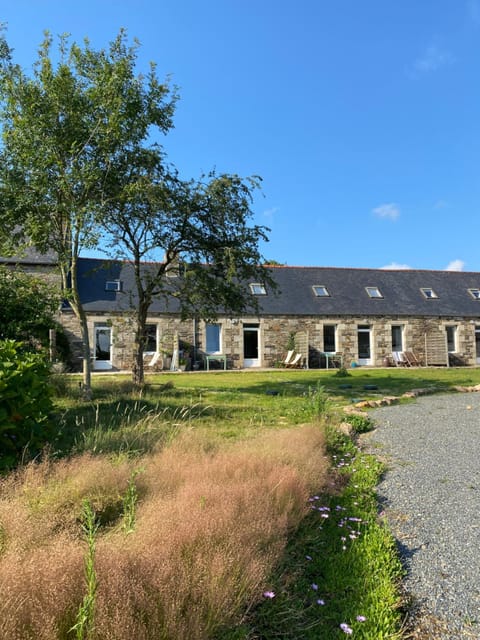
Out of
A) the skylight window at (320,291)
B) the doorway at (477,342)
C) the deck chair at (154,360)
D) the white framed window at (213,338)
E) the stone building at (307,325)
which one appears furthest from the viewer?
the doorway at (477,342)

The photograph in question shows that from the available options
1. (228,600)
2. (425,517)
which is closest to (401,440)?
(425,517)

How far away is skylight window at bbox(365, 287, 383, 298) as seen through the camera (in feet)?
84.9

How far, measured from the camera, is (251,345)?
23.4 metres

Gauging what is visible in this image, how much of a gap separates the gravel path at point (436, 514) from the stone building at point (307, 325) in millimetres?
15875

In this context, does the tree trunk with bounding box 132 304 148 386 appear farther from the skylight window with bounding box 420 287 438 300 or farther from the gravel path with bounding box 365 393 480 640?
the skylight window with bounding box 420 287 438 300

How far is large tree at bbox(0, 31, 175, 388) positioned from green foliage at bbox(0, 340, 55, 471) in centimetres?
478

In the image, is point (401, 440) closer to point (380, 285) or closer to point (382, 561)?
point (382, 561)

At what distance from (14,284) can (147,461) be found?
6426mm

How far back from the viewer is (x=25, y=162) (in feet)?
28.3

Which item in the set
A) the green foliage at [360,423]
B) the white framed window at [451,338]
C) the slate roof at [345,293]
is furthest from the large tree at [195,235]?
the white framed window at [451,338]

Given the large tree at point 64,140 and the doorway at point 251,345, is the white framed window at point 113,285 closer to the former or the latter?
the doorway at point 251,345

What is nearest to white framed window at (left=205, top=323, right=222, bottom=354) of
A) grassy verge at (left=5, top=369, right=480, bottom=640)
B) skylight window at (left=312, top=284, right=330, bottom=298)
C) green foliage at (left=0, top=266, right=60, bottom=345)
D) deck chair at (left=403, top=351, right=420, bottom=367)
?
skylight window at (left=312, top=284, right=330, bottom=298)

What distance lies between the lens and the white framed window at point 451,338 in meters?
25.3

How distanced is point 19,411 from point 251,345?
1973 centimetres
